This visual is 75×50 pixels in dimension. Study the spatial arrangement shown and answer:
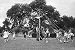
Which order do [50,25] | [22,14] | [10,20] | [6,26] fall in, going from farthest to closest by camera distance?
[6,26] → [10,20] → [22,14] → [50,25]

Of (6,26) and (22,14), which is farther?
(6,26)

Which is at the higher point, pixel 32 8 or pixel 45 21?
pixel 32 8

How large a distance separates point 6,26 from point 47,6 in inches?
764

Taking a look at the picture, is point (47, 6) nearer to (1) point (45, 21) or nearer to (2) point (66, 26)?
(1) point (45, 21)

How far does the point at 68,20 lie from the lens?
8638 cm

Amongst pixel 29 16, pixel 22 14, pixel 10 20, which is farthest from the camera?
pixel 10 20

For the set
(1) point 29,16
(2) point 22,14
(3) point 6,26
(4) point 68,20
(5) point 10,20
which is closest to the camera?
(1) point 29,16

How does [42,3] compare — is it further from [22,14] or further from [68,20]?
[68,20]

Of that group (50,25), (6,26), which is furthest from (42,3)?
(6,26)

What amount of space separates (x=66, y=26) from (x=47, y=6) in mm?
17951

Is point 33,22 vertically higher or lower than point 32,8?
lower

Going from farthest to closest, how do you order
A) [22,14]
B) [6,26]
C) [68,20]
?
[68,20]
[6,26]
[22,14]

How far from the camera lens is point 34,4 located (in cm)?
6656

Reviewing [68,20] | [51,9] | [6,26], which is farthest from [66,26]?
[6,26]
